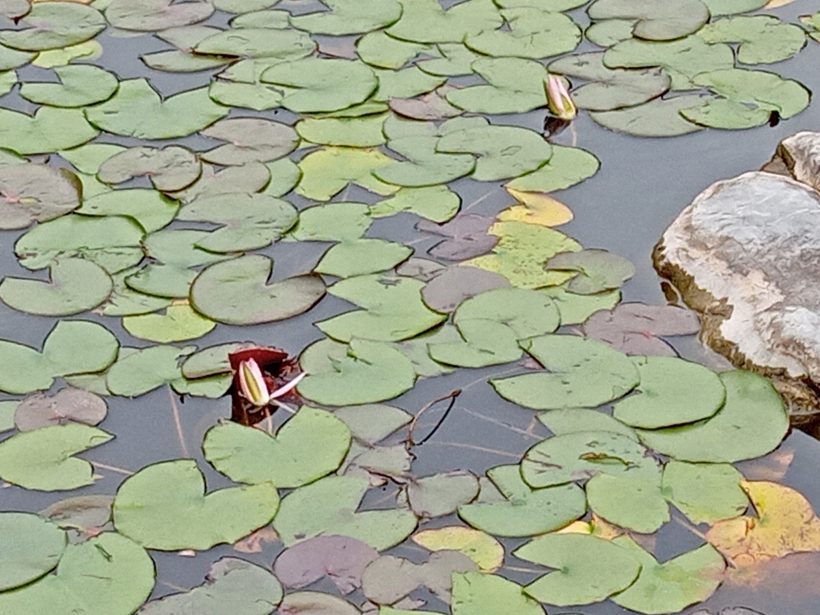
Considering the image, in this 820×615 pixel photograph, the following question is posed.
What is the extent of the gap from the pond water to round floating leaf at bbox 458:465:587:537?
0.4 inches

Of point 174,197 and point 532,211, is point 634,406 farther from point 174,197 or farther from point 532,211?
point 174,197

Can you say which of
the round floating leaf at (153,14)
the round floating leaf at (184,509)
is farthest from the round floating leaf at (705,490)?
the round floating leaf at (153,14)

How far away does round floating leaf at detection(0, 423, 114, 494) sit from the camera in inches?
101

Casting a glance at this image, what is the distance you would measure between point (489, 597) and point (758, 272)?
3.24 ft

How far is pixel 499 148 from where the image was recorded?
3.46 meters

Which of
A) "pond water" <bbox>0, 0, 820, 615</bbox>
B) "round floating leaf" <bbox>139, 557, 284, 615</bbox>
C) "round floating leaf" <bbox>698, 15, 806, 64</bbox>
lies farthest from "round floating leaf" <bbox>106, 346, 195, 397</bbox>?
"round floating leaf" <bbox>698, 15, 806, 64</bbox>

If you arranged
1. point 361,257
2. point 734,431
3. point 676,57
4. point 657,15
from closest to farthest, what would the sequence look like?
point 734,431 < point 361,257 < point 676,57 < point 657,15

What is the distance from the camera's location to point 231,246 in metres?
3.13

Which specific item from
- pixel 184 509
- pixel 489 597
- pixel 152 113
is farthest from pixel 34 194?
pixel 489 597

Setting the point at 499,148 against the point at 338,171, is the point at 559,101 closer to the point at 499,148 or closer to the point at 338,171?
the point at 499,148

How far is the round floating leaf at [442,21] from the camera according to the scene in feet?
12.7

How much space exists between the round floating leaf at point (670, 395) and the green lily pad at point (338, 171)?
33.1 inches

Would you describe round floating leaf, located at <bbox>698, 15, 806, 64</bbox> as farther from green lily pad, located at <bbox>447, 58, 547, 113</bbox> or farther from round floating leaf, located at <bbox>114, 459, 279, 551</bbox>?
round floating leaf, located at <bbox>114, 459, 279, 551</bbox>

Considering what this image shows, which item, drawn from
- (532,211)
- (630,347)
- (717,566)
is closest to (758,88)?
(532,211)
